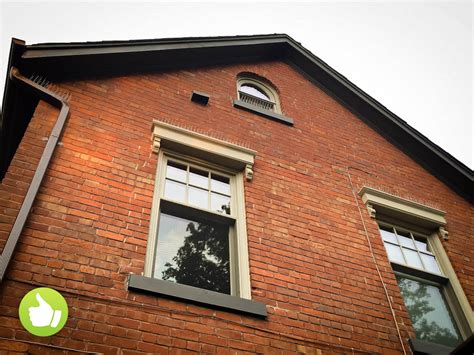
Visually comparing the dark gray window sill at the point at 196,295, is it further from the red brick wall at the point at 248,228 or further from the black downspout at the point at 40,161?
the black downspout at the point at 40,161

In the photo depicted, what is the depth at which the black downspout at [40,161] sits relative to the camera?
144 inches

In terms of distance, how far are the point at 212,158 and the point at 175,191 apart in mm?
835

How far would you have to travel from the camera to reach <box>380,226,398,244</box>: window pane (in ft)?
21.2

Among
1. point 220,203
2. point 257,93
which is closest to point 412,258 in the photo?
point 220,203

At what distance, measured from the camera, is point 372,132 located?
8.51 m

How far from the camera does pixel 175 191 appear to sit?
541 cm

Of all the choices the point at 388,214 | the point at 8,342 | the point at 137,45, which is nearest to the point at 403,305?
the point at 388,214

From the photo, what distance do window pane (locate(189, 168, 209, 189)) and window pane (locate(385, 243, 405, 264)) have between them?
2.92 metres

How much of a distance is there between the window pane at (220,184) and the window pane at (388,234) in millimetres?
2618

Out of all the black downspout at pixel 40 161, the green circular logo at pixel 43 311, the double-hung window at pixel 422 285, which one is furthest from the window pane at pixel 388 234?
the black downspout at pixel 40 161

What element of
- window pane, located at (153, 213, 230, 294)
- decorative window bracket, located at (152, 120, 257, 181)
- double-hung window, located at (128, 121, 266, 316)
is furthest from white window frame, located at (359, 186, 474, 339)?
window pane, located at (153, 213, 230, 294)

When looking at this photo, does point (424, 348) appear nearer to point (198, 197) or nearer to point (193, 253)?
point (193, 253)

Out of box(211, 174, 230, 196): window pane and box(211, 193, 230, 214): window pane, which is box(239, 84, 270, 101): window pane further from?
box(211, 193, 230, 214): window pane

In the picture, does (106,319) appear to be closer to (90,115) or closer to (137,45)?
(90,115)
